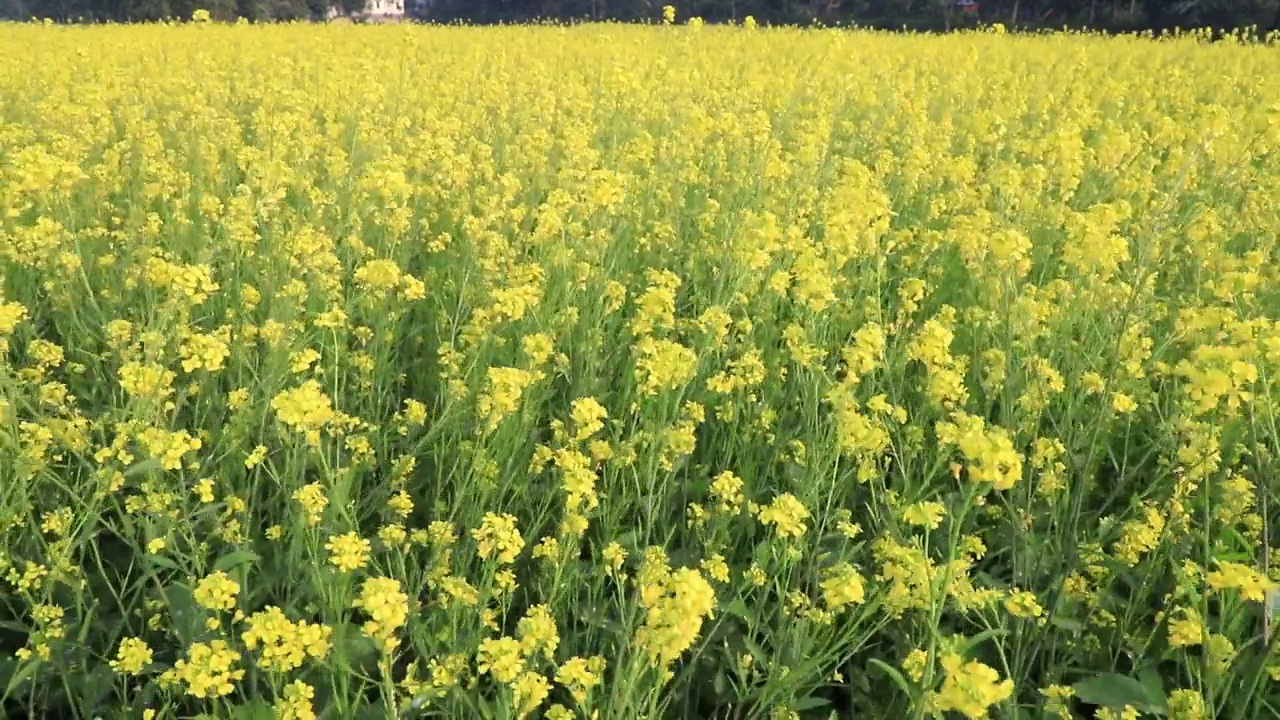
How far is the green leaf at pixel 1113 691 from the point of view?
1.77 m

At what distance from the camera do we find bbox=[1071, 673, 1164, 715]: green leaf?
177 centimetres

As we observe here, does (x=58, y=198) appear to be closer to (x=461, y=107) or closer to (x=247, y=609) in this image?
(x=247, y=609)

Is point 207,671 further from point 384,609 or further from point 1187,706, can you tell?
point 1187,706

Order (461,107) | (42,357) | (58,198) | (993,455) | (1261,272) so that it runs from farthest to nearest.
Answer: (461,107)
(1261,272)
(58,198)
(42,357)
(993,455)

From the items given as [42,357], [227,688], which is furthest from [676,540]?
[42,357]

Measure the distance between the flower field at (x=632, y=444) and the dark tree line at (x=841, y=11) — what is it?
17.5 metres

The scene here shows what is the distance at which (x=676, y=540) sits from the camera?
2354mm

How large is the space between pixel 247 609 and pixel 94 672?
0.31m

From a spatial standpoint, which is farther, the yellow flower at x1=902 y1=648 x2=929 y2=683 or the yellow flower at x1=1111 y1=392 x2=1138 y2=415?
the yellow flower at x1=1111 y1=392 x2=1138 y2=415

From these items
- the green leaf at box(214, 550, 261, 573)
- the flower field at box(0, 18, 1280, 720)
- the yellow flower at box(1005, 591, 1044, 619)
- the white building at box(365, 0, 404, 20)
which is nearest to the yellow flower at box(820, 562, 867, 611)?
the flower field at box(0, 18, 1280, 720)

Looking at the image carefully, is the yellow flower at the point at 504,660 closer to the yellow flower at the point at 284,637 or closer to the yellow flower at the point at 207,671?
the yellow flower at the point at 284,637

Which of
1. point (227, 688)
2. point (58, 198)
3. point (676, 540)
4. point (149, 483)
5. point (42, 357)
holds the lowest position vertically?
point (676, 540)

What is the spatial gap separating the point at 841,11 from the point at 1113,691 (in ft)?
112

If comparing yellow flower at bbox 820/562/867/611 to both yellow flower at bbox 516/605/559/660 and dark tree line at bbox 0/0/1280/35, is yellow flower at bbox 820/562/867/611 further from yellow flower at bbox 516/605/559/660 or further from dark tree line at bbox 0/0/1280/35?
dark tree line at bbox 0/0/1280/35
